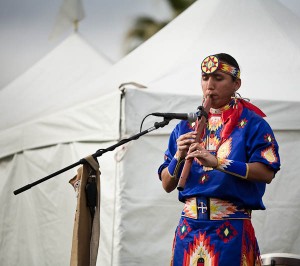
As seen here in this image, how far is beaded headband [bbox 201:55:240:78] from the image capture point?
3.16 metres

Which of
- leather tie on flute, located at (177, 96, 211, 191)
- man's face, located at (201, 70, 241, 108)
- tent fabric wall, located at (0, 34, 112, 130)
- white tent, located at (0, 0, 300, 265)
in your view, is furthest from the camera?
tent fabric wall, located at (0, 34, 112, 130)

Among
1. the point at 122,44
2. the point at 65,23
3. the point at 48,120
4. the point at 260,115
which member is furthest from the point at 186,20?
the point at 122,44

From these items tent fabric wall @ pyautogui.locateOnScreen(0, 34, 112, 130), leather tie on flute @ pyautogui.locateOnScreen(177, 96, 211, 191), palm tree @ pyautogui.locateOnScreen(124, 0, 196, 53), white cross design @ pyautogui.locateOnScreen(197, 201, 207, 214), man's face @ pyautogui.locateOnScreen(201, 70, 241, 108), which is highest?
palm tree @ pyautogui.locateOnScreen(124, 0, 196, 53)

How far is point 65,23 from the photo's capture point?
955 cm

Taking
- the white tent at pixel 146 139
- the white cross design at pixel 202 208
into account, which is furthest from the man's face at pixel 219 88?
the white tent at pixel 146 139

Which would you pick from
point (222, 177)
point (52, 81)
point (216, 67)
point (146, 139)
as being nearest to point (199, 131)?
point (222, 177)

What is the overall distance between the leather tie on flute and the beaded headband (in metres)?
0.14

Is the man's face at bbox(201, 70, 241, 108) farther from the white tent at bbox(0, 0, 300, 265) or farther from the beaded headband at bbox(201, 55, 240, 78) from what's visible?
the white tent at bbox(0, 0, 300, 265)

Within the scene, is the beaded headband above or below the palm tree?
below

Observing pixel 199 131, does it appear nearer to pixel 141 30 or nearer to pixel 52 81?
pixel 52 81

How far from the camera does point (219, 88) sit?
3158mm

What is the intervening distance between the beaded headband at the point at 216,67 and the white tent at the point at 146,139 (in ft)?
5.21

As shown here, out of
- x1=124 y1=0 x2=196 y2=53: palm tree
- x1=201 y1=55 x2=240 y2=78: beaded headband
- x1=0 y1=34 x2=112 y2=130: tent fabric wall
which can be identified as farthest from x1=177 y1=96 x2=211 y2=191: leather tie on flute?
x1=124 y1=0 x2=196 y2=53: palm tree

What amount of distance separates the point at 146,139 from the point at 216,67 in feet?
5.69
